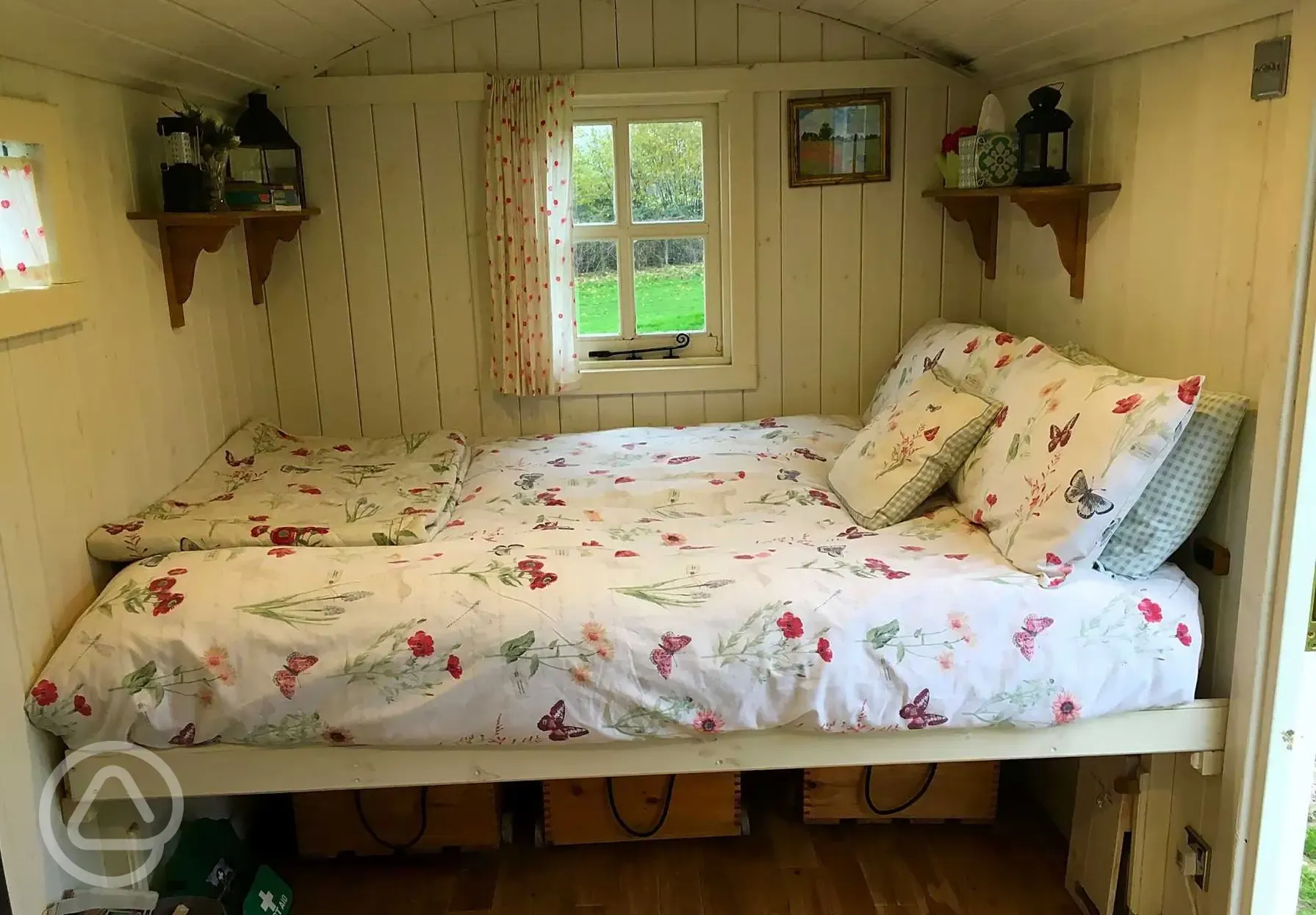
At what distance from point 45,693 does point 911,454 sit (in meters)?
1.69

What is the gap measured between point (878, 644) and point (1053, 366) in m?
0.74

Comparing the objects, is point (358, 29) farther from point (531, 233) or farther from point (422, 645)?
point (422, 645)

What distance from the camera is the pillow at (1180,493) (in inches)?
68.6

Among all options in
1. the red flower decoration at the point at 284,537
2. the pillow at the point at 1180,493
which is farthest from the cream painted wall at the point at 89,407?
the pillow at the point at 1180,493

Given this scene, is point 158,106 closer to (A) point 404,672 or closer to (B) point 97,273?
(B) point 97,273

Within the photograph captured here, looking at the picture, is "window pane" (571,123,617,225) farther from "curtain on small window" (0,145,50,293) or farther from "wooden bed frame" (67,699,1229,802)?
"wooden bed frame" (67,699,1229,802)

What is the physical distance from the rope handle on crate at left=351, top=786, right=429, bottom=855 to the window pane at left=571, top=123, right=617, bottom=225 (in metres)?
1.66

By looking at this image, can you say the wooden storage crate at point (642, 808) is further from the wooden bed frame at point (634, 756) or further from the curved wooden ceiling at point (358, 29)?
the curved wooden ceiling at point (358, 29)

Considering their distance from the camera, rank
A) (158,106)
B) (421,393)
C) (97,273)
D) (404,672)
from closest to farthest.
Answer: (404,672), (97,273), (158,106), (421,393)

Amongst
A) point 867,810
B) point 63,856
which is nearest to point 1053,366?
point 867,810

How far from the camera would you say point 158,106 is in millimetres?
2398

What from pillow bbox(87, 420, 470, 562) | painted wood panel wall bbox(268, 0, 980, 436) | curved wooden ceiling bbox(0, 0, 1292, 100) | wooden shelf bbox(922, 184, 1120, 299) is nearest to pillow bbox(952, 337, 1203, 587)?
wooden shelf bbox(922, 184, 1120, 299)

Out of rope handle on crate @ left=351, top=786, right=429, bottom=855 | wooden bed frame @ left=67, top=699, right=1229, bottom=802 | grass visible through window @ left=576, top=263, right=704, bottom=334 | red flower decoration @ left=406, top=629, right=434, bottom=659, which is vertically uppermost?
grass visible through window @ left=576, top=263, right=704, bottom=334

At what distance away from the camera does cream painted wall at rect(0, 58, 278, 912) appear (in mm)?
1696
